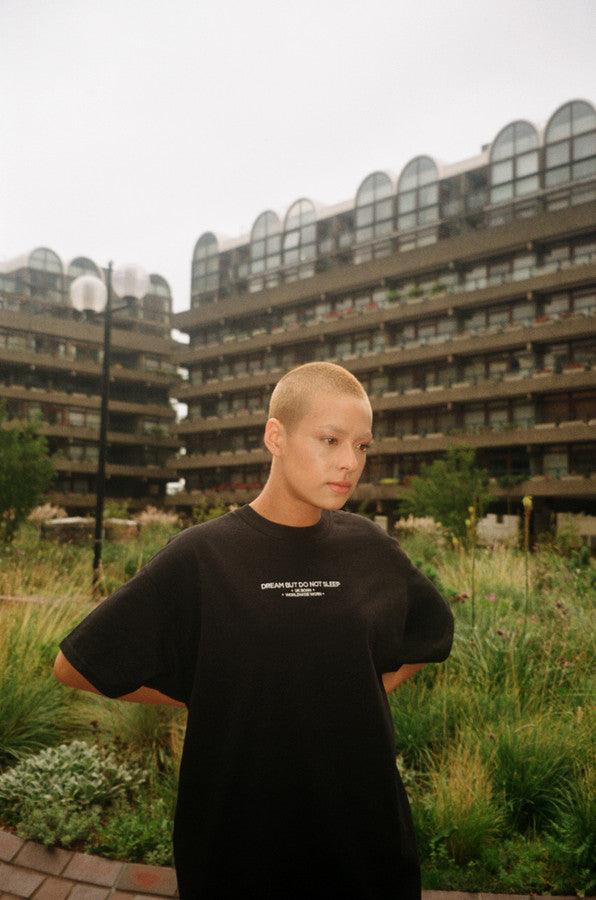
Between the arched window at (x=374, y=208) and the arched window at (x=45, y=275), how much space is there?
87.7 ft

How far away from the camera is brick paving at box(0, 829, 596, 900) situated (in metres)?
2.88

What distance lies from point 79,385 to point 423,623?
54.2 metres

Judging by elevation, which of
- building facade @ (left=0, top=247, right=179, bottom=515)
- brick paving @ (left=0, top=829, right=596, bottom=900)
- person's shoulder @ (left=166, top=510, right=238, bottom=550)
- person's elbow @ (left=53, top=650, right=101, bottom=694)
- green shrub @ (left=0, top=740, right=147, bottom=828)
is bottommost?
brick paving @ (left=0, top=829, right=596, bottom=900)

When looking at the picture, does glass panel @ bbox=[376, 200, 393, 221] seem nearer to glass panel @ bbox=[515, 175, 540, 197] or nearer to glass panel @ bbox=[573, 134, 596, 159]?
glass panel @ bbox=[515, 175, 540, 197]

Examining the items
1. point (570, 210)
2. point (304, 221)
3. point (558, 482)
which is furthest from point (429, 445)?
point (304, 221)

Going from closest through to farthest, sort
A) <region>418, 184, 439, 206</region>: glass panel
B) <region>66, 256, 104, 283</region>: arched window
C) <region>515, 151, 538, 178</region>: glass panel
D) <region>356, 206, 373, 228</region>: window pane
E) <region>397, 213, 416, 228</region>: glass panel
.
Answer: <region>515, 151, 538, 178</region>: glass panel < <region>418, 184, 439, 206</region>: glass panel < <region>397, 213, 416, 228</region>: glass panel < <region>356, 206, 373, 228</region>: window pane < <region>66, 256, 104, 283</region>: arched window

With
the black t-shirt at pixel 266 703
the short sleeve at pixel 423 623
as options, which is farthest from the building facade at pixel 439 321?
the black t-shirt at pixel 266 703

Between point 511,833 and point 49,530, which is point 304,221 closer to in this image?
point 49,530

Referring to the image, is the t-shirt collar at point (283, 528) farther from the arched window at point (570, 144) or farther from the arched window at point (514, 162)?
the arched window at point (514, 162)

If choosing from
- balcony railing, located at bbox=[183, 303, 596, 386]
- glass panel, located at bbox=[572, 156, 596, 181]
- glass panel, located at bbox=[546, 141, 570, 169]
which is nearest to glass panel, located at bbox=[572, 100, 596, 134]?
glass panel, located at bbox=[546, 141, 570, 169]

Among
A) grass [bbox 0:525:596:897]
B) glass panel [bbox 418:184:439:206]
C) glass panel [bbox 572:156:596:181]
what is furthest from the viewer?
glass panel [bbox 418:184:439:206]

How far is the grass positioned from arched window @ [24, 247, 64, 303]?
57.1 m

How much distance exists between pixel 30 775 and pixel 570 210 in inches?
1433

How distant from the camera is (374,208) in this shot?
147 feet
